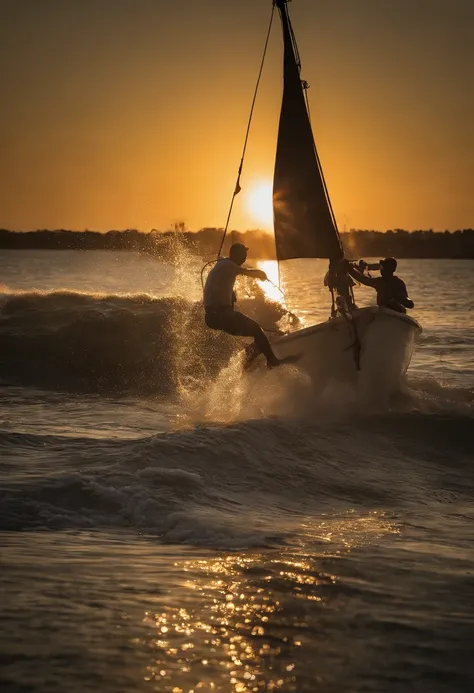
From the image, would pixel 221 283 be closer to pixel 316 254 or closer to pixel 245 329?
pixel 245 329

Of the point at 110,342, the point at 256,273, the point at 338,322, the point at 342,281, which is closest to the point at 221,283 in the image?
the point at 256,273

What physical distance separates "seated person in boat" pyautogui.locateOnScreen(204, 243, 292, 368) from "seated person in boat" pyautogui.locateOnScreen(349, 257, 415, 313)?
68.8 inches

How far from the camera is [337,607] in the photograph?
579cm

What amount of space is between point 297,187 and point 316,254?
1180 millimetres

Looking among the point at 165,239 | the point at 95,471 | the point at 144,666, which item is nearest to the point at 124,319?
the point at 165,239

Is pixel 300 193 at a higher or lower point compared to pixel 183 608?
higher

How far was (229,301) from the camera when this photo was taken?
44.7 feet

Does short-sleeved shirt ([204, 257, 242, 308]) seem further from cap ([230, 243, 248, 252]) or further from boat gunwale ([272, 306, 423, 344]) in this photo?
boat gunwale ([272, 306, 423, 344])

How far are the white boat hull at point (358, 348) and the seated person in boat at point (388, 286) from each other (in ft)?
1.32

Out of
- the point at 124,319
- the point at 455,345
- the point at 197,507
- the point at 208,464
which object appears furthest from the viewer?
the point at 455,345

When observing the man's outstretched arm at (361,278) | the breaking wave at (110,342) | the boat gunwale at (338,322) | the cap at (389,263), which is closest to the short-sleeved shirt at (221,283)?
the boat gunwale at (338,322)

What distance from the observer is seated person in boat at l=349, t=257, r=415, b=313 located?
14.2 metres

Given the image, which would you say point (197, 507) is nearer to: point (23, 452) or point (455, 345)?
point (23, 452)

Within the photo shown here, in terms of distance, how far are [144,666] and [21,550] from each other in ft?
7.15
